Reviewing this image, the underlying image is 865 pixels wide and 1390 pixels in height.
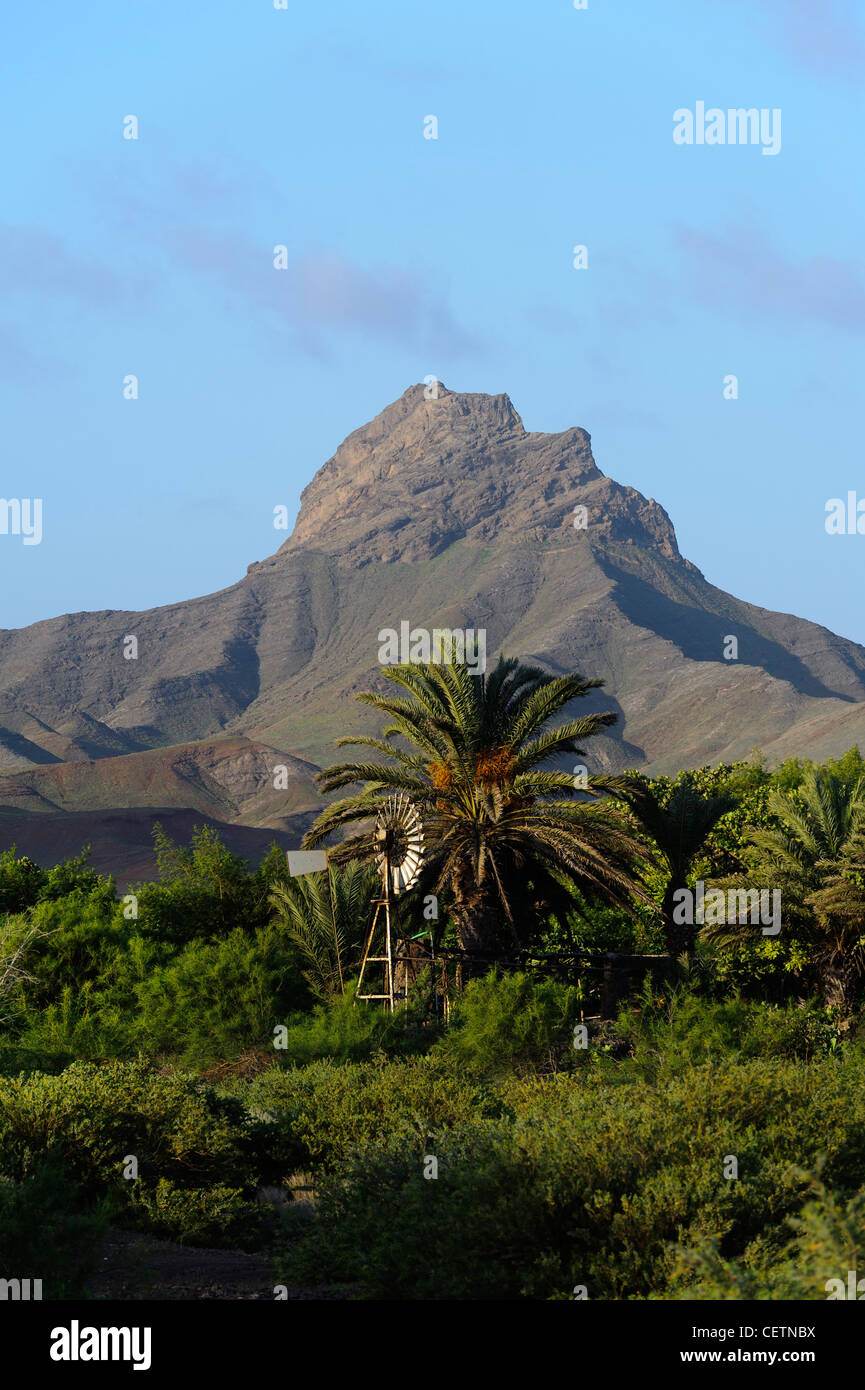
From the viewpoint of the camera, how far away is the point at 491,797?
74.8 feet

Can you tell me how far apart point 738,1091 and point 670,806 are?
50.6 ft

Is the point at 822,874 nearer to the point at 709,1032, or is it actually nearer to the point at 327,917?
the point at 709,1032

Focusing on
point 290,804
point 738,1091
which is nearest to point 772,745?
point 290,804

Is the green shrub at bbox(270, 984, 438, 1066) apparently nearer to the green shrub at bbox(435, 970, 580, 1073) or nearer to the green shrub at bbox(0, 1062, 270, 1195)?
the green shrub at bbox(435, 970, 580, 1073)

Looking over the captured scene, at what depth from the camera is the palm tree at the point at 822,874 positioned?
23672mm

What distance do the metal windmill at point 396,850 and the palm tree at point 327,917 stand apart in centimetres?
261

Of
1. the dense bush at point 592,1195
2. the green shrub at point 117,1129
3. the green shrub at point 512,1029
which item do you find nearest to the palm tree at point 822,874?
the green shrub at point 512,1029

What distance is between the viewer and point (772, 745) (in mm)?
178875

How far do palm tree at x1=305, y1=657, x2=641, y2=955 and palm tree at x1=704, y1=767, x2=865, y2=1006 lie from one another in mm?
3346

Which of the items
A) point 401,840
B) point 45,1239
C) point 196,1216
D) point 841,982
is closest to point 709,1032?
point 841,982

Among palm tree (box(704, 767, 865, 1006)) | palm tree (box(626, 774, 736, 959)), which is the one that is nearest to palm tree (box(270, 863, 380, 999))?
palm tree (box(626, 774, 736, 959))

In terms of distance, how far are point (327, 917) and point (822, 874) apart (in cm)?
979

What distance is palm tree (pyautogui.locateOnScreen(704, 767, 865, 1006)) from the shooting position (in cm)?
2367

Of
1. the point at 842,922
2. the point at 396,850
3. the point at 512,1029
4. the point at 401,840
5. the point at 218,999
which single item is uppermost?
the point at 401,840
